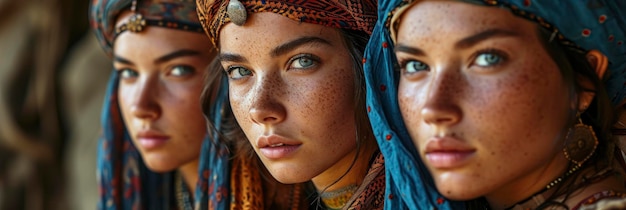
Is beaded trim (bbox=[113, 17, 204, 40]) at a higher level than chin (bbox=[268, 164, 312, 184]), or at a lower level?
higher

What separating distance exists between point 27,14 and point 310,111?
3059 mm

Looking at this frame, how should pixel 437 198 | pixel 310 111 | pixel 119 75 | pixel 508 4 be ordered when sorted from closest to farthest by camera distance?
pixel 508 4
pixel 437 198
pixel 310 111
pixel 119 75

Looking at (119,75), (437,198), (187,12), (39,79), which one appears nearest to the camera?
(437,198)

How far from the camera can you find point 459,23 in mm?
1771

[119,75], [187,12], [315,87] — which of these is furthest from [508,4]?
[119,75]

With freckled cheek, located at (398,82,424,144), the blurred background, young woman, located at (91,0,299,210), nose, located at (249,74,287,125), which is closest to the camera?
freckled cheek, located at (398,82,424,144)

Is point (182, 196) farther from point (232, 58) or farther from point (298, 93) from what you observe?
point (298, 93)

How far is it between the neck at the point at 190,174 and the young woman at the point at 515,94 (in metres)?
1.35

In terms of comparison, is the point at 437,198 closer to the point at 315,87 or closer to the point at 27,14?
the point at 315,87

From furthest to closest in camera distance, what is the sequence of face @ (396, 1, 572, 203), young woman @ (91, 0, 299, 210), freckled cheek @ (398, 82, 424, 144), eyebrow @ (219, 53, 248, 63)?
young woman @ (91, 0, 299, 210), eyebrow @ (219, 53, 248, 63), freckled cheek @ (398, 82, 424, 144), face @ (396, 1, 572, 203)

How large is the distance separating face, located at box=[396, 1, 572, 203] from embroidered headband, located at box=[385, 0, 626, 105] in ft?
0.09

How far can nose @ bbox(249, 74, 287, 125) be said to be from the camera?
2.15 metres

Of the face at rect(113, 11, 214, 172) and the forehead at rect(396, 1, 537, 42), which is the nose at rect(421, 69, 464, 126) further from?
the face at rect(113, 11, 214, 172)

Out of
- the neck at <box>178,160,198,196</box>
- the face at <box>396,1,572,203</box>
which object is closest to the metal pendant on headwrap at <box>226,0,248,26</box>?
the face at <box>396,1,572,203</box>
